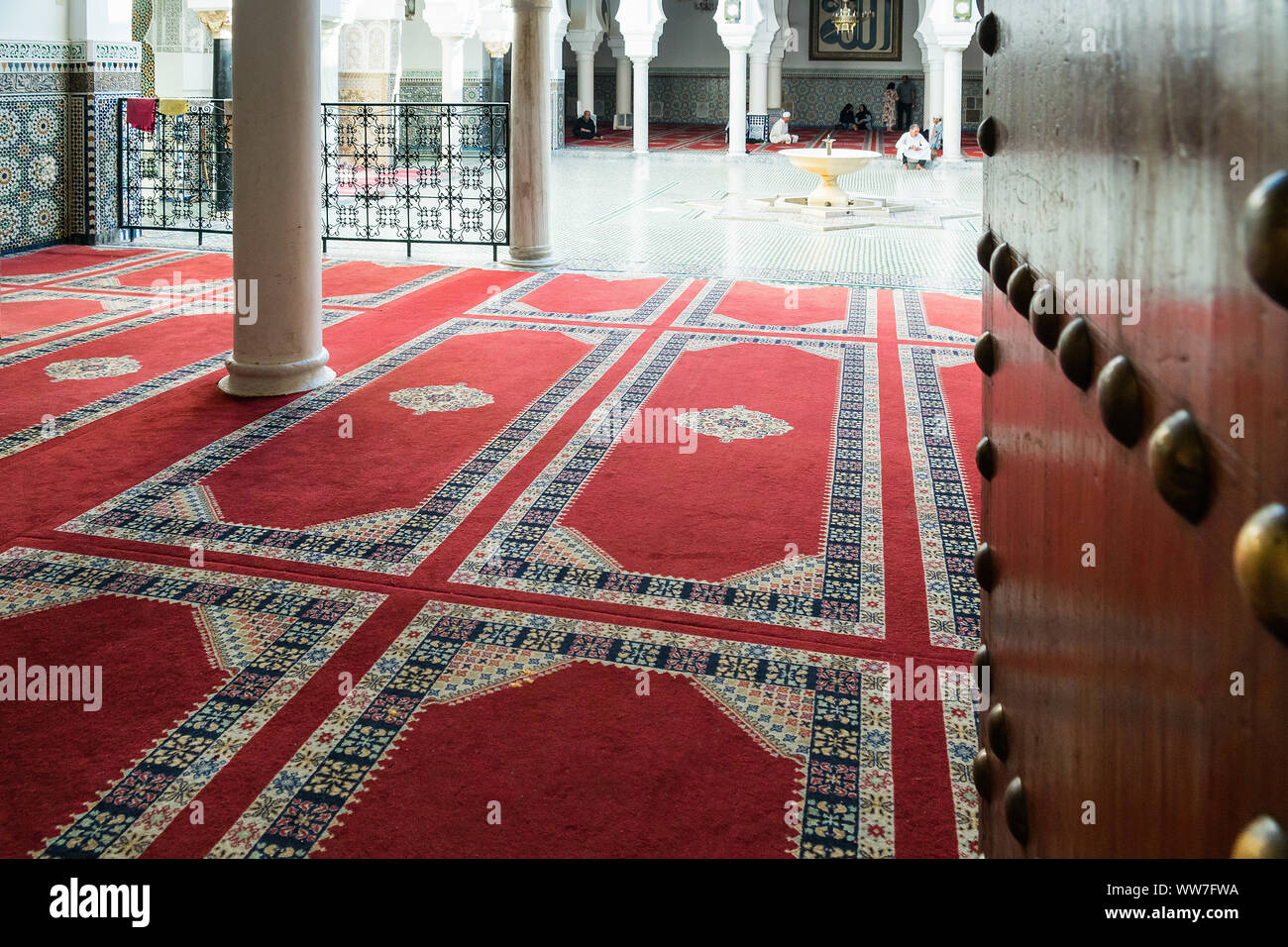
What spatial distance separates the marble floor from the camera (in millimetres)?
5840

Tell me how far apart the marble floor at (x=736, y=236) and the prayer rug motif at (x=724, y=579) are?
2.95 meters

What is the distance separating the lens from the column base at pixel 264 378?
3.34 metres

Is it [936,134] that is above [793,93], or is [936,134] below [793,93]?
below

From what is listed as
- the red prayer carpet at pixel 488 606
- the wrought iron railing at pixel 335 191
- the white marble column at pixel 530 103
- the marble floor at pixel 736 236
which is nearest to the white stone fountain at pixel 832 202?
the marble floor at pixel 736 236

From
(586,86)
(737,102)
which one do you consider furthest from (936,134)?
(586,86)

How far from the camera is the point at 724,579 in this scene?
2137 mm

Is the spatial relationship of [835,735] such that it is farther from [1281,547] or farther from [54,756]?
[1281,547]

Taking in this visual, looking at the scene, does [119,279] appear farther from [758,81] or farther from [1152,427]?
[758,81]

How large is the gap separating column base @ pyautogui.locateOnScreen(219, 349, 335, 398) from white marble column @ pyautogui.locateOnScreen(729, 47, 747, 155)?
10.7m

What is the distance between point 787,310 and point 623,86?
13.8 metres

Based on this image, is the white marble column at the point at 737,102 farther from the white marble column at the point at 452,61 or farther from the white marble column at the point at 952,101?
the white marble column at the point at 452,61

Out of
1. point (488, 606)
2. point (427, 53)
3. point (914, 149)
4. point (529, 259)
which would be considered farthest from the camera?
point (427, 53)

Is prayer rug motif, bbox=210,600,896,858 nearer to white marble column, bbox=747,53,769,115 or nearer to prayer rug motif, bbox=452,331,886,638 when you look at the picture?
prayer rug motif, bbox=452,331,886,638

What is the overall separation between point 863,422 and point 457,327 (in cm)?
180
